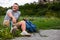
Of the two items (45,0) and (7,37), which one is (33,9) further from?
(7,37)

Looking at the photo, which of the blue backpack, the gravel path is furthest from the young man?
the blue backpack

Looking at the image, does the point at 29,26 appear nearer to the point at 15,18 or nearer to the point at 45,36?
the point at 15,18

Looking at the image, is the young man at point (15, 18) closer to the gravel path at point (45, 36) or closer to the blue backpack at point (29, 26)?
the gravel path at point (45, 36)

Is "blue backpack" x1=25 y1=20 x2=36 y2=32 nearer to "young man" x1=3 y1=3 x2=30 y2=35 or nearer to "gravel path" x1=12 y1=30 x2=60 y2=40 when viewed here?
"gravel path" x1=12 y1=30 x2=60 y2=40

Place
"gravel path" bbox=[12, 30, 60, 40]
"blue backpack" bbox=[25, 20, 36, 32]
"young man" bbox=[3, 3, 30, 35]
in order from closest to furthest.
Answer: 1. "gravel path" bbox=[12, 30, 60, 40]
2. "young man" bbox=[3, 3, 30, 35]
3. "blue backpack" bbox=[25, 20, 36, 32]

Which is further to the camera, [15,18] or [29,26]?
[29,26]

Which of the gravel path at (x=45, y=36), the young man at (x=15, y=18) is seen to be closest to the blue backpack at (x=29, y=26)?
the gravel path at (x=45, y=36)

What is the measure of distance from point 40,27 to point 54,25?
2.75 feet

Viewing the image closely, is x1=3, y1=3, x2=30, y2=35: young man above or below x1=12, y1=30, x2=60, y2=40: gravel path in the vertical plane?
above

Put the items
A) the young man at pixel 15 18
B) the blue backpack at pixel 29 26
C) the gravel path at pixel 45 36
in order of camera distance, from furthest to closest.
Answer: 1. the blue backpack at pixel 29 26
2. the young man at pixel 15 18
3. the gravel path at pixel 45 36

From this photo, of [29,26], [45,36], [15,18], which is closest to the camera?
[45,36]

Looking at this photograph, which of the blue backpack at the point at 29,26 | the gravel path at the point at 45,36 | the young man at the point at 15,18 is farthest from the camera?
the blue backpack at the point at 29,26

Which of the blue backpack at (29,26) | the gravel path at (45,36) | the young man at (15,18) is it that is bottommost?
the gravel path at (45,36)

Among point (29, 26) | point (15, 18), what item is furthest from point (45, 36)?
point (15, 18)
